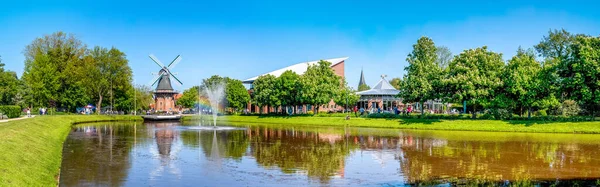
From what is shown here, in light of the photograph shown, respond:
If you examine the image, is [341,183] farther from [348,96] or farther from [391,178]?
[348,96]

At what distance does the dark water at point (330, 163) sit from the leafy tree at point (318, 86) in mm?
38543

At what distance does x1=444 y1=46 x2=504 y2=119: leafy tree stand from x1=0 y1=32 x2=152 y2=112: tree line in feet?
199

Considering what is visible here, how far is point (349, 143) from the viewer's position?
35906 mm

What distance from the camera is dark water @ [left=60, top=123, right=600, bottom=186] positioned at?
19375mm

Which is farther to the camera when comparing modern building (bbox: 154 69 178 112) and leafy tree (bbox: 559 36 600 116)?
modern building (bbox: 154 69 178 112)

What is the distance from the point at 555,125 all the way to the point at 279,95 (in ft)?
140

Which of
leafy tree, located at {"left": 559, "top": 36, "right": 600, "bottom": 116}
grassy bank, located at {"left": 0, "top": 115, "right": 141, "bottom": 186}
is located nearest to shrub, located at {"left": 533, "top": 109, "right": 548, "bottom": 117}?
leafy tree, located at {"left": 559, "top": 36, "right": 600, "bottom": 116}

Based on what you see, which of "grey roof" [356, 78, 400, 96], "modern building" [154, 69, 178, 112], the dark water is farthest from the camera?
"modern building" [154, 69, 178, 112]

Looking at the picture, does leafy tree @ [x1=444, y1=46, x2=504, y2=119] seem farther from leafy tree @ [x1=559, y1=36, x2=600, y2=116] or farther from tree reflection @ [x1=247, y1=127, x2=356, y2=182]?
tree reflection @ [x1=247, y1=127, x2=356, y2=182]

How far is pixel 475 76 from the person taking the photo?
55438 millimetres

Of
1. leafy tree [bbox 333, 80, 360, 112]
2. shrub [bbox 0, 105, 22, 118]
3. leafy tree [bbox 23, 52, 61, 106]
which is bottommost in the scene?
shrub [bbox 0, 105, 22, 118]

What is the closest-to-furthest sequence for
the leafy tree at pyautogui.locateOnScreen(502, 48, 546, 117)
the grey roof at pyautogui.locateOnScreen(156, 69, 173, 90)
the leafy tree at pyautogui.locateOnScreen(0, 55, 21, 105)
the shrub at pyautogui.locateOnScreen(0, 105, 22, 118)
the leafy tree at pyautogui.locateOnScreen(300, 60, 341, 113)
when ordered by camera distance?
1. the leafy tree at pyautogui.locateOnScreen(502, 48, 546, 117)
2. the shrub at pyautogui.locateOnScreen(0, 105, 22, 118)
3. the leafy tree at pyautogui.locateOnScreen(0, 55, 21, 105)
4. the leafy tree at pyautogui.locateOnScreen(300, 60, 341, 113)
5. the grey roof at pyautogui.locateOnScreen(156, 69, 173, 90)

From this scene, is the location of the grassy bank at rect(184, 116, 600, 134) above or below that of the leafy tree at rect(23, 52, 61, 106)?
below

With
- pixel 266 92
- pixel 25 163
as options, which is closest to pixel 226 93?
pixel 266 92
